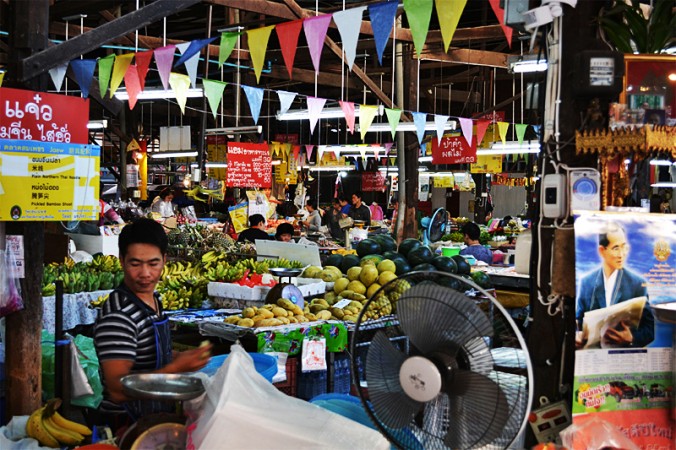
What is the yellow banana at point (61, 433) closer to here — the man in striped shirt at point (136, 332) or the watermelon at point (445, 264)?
the man in striped shirt at point (136, 332)

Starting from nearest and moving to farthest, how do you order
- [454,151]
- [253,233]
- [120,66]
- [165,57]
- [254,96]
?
[165,57]
[120,66]
[254,96]
[253,233]
[454,151]

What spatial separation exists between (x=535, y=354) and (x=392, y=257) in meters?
4.25

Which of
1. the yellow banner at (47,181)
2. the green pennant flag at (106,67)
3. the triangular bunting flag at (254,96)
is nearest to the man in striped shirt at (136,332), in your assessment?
the yellow banner at (47,181)

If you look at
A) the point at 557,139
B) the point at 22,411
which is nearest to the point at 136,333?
the point at 557,139

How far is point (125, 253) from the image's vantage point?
333 centimetres

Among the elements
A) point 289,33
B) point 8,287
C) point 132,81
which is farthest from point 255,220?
point 8,287

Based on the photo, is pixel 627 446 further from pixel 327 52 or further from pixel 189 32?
pixel 189 32

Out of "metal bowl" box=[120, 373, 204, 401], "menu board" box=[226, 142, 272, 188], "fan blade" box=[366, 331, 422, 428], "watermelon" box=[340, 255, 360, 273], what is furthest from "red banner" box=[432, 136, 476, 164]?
"metal bowl" box=[120, 373, 204, 401]

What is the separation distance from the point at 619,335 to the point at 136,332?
207 cm

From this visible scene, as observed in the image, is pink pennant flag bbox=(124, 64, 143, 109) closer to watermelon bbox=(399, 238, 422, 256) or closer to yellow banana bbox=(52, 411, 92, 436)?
watermelon bbox=(399, 238, 422, 256)

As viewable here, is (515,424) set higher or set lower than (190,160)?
lower

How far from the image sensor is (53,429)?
4492 millimetres

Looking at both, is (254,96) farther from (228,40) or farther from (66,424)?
(66,424)

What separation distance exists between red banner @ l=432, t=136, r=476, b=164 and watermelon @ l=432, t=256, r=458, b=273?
323 inches
